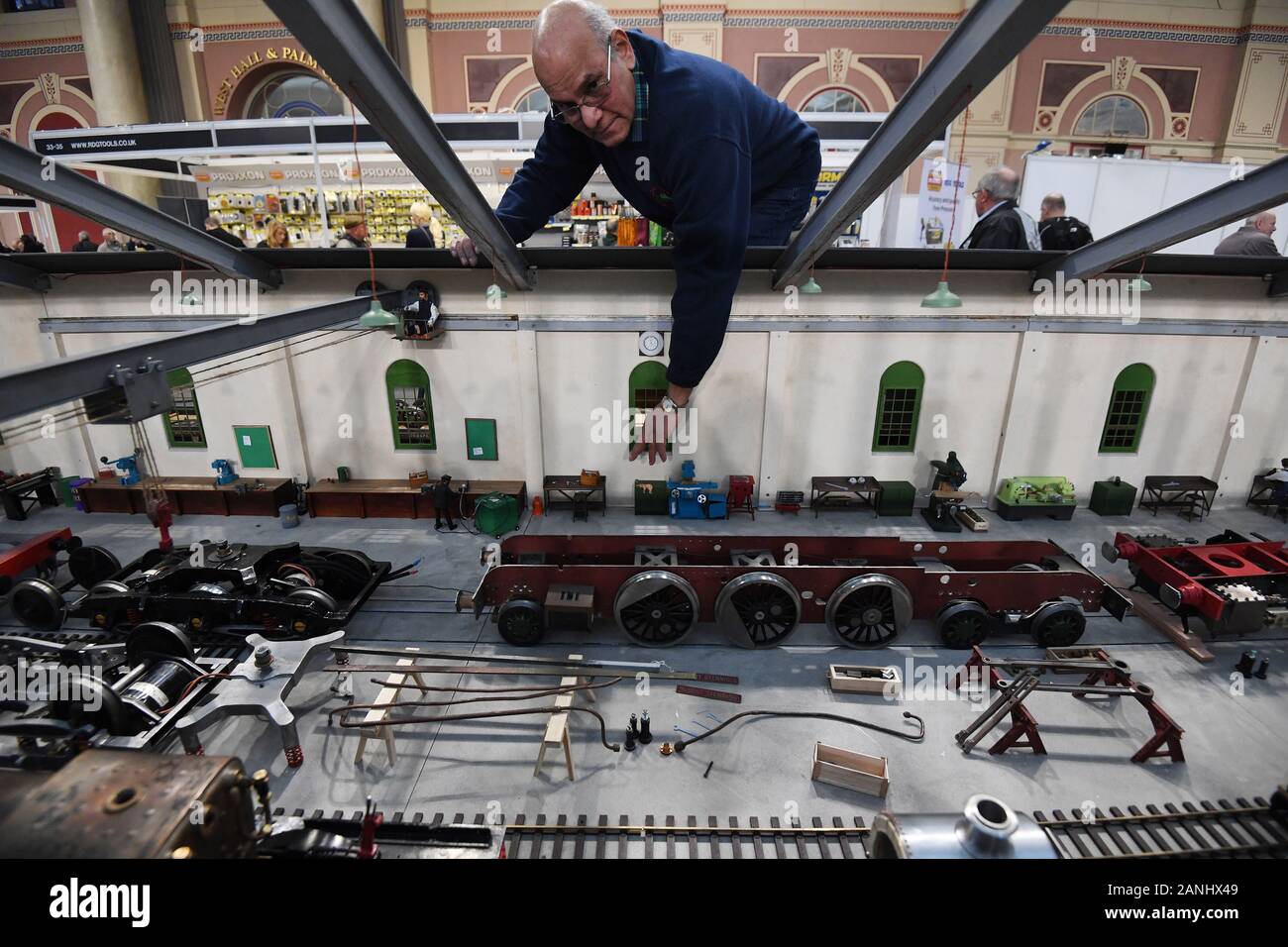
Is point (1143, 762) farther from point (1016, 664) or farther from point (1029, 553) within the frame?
point (1029, 553)

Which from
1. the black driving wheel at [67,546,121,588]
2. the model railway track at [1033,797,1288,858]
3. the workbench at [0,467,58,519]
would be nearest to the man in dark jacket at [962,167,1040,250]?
the model railway track at [1033,797,1288,858]

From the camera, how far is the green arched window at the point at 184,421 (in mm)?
9273

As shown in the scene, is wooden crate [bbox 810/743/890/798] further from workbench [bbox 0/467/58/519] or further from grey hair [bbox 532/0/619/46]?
workbench [bbox 0/467/58/519]

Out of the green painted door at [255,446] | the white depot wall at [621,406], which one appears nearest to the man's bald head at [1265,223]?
the white depot wall at [621,406]

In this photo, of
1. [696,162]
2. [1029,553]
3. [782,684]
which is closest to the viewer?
[696,162]

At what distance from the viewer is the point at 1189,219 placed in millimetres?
5617

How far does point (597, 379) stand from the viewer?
8711 millimetres

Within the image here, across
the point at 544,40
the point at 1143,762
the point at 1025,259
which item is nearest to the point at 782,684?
the point at 1143,762

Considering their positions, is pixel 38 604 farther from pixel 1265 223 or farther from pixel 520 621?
pixel 1265 223

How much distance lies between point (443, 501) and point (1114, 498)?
33.7ft

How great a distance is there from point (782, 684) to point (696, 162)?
4428 millimetres

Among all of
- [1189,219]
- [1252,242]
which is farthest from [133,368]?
[1252,242]

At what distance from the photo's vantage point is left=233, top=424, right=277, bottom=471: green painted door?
9.27 meters
